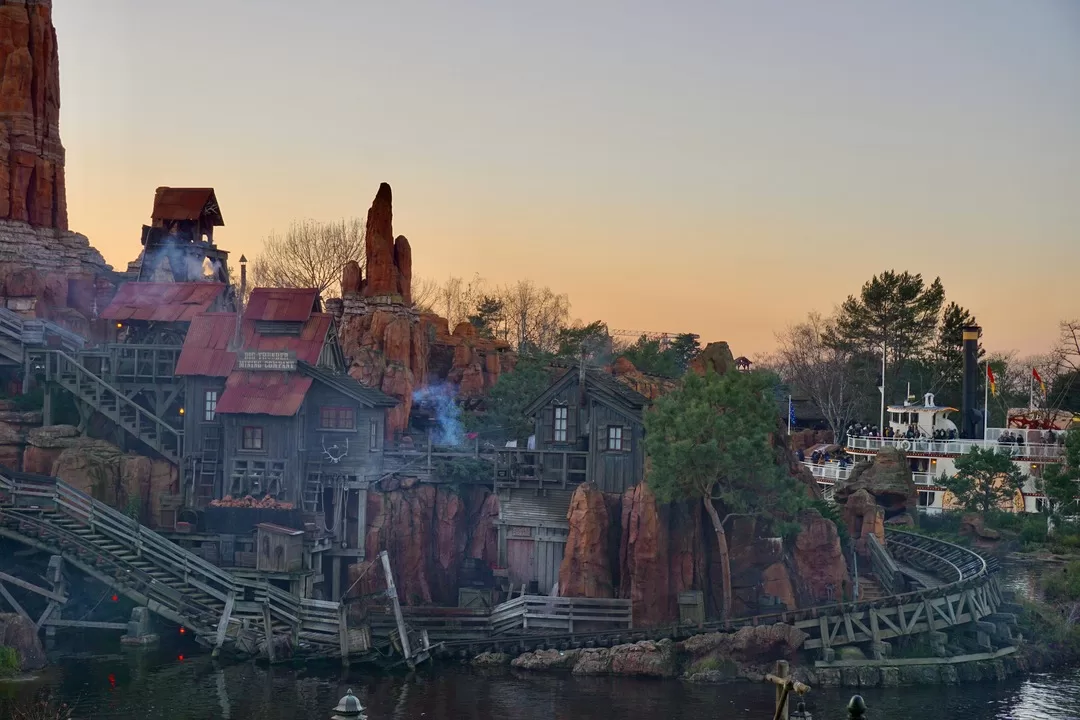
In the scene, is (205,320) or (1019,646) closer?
(1019,646)

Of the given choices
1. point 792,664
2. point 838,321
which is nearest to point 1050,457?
point 838,321

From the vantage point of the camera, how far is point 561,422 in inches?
2117

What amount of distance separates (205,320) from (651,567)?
2302 centimetres

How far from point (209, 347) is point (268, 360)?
352cm

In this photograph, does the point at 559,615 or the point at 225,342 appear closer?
the point at 559,615

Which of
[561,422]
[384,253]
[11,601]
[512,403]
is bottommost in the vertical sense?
[11,601]

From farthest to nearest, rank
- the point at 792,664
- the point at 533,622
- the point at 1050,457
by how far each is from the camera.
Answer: the point at 1050,457
the point at 533,622
the point at 792,664

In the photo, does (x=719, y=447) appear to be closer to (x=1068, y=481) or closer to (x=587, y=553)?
(x=587, y=553)

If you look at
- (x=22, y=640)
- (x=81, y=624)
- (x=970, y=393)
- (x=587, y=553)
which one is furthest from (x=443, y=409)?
(x=970, y=393)

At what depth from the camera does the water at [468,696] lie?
41594mm

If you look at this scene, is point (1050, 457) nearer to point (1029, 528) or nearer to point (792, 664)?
point (1029, 528)

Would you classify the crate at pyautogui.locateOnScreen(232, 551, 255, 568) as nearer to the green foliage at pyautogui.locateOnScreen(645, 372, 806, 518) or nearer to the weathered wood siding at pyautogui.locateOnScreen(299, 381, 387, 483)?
the weathered wood siding at pyautogui.locateOnScreen(299, 381, 387, 483)

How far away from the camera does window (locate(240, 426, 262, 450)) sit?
2185 inches

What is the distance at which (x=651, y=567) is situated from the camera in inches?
1927
